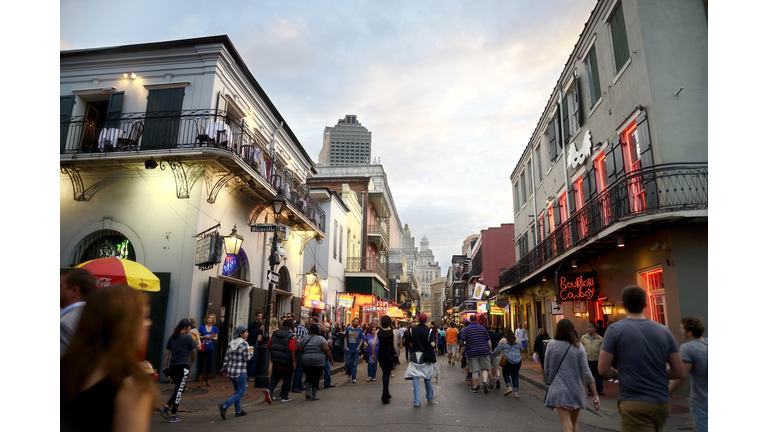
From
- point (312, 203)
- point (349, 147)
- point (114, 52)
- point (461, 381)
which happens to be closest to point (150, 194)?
point (114, 52)

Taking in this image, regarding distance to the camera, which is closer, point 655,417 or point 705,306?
point 655,417

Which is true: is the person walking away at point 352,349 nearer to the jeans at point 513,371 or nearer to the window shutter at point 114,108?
the jeans at point 513,371

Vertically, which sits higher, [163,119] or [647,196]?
[163,119]

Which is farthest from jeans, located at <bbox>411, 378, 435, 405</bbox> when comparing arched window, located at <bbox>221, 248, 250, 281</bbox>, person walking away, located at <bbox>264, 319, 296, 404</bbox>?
arched window, located at <bbox>221, 248, 250, 281</bbox>

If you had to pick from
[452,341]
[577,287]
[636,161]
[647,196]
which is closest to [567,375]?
[647,196]

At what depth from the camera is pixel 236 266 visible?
1455cm

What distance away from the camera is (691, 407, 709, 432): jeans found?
4137 mm

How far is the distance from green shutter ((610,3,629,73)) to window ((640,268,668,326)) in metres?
5.70

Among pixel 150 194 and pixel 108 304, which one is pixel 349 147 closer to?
pixel 150 194

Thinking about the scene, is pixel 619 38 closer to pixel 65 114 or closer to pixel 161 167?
pixel 161 167

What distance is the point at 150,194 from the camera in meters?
12.5

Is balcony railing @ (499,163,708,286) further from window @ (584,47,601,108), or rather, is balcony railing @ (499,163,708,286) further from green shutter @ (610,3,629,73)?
window @ (584,47,601,108)

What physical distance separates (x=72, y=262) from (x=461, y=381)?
11.9 meters

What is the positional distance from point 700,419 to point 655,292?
26.5ft
